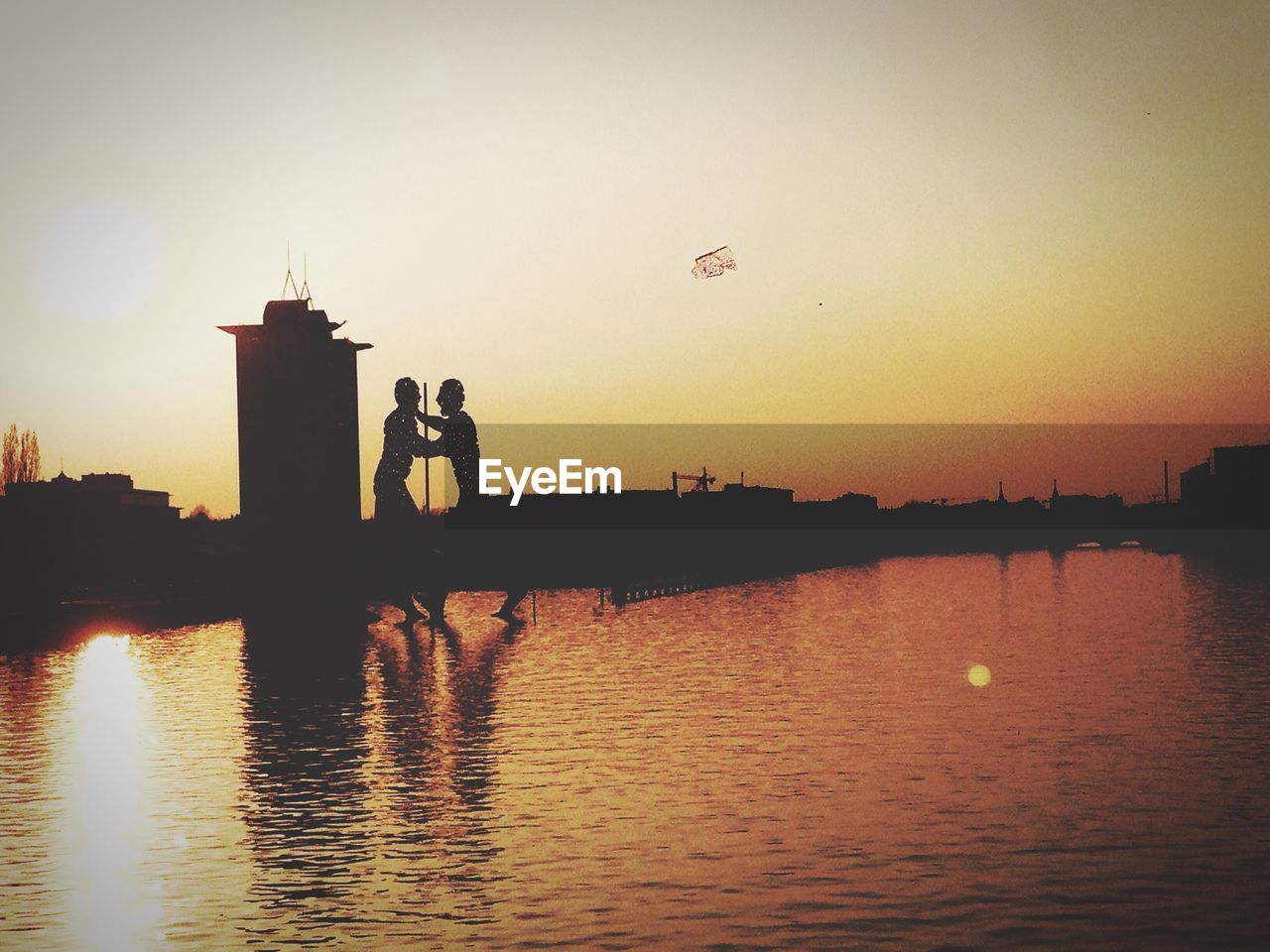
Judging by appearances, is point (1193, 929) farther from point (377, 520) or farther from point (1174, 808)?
point (377, 520)

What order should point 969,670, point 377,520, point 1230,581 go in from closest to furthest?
point 969,670, point 377,520, point 1230,581

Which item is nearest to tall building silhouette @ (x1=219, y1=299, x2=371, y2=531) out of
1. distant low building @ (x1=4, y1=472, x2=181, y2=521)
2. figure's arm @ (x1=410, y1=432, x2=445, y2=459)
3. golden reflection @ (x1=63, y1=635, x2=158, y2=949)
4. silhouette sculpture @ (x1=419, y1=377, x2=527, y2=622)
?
distant low building @ (x1=4, y1=472, x2=181, y2=521)

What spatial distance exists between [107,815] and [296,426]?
271 feet

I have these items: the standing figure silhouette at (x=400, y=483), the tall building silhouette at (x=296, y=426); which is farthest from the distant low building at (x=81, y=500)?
the standing figure silhouette at (x=400, y=483)

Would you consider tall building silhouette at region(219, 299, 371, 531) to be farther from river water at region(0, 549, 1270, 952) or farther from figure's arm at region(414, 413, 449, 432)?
figure's arm at region(414, 413, 449, 432)

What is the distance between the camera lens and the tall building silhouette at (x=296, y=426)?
9194cm

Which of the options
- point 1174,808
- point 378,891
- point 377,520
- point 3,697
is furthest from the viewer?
point 377,520

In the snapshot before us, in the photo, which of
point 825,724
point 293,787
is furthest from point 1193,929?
point 825,724

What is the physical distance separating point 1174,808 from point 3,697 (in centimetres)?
1618

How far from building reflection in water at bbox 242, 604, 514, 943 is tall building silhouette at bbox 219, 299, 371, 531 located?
6753 cm

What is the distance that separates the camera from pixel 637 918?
9172 mm

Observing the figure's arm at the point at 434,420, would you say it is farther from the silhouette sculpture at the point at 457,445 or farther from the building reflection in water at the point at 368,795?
the building reflection in water at the point at 368,795

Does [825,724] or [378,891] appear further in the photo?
[825,724]

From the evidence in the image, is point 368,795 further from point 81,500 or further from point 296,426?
point 81,500
